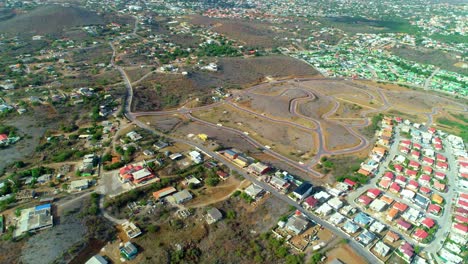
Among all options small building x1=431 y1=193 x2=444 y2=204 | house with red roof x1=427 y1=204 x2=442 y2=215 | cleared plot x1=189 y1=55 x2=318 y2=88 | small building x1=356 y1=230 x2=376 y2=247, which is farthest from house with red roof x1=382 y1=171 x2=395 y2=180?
cleared plot x1=189 y1=55 x2=318 y2=88

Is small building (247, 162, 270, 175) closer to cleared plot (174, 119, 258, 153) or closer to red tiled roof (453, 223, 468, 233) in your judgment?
cleared plot (174, 119, 258, 153)

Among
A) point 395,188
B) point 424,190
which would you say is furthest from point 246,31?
point 424,190

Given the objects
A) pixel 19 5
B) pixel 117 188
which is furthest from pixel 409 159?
pixel 19 5

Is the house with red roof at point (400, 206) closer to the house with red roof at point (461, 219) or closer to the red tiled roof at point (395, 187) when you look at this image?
the red tiled roof at point (395, 187)

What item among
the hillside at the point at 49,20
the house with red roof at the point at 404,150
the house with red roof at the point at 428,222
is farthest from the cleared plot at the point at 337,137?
the hillside at the point at 49,20

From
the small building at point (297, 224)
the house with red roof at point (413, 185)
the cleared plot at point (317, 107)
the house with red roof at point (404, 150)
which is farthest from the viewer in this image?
the cleared plot at point (317, 107)
